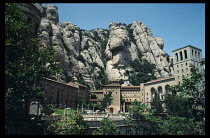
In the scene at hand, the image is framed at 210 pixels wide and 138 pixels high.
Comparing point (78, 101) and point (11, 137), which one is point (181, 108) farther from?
point (11, 137)

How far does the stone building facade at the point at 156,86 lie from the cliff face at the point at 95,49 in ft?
45.4

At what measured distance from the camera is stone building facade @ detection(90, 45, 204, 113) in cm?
5947

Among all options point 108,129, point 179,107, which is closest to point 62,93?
point 179,107

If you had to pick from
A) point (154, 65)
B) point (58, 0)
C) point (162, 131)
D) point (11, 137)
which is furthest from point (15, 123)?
point (154, 65)

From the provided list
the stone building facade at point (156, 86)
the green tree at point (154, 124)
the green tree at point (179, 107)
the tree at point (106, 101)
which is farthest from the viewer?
the tree at point (106, 101)

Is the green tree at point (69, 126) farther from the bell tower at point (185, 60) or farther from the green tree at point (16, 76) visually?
the bell tower at point (185, 60)

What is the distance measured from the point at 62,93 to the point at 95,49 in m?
58.2

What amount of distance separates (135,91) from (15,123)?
232 ft

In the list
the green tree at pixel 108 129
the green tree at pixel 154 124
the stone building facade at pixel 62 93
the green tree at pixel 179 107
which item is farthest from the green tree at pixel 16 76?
the green tree at pixel 179 107

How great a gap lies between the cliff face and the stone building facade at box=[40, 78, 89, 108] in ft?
30.7

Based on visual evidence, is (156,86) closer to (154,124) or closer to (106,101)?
(106,101)

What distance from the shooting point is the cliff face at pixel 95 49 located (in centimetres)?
7488

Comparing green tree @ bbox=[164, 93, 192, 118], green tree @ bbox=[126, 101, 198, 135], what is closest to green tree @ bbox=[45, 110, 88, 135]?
green tree @ bbox=[126, 101, 198, 135]

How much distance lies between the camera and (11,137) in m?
7.54
